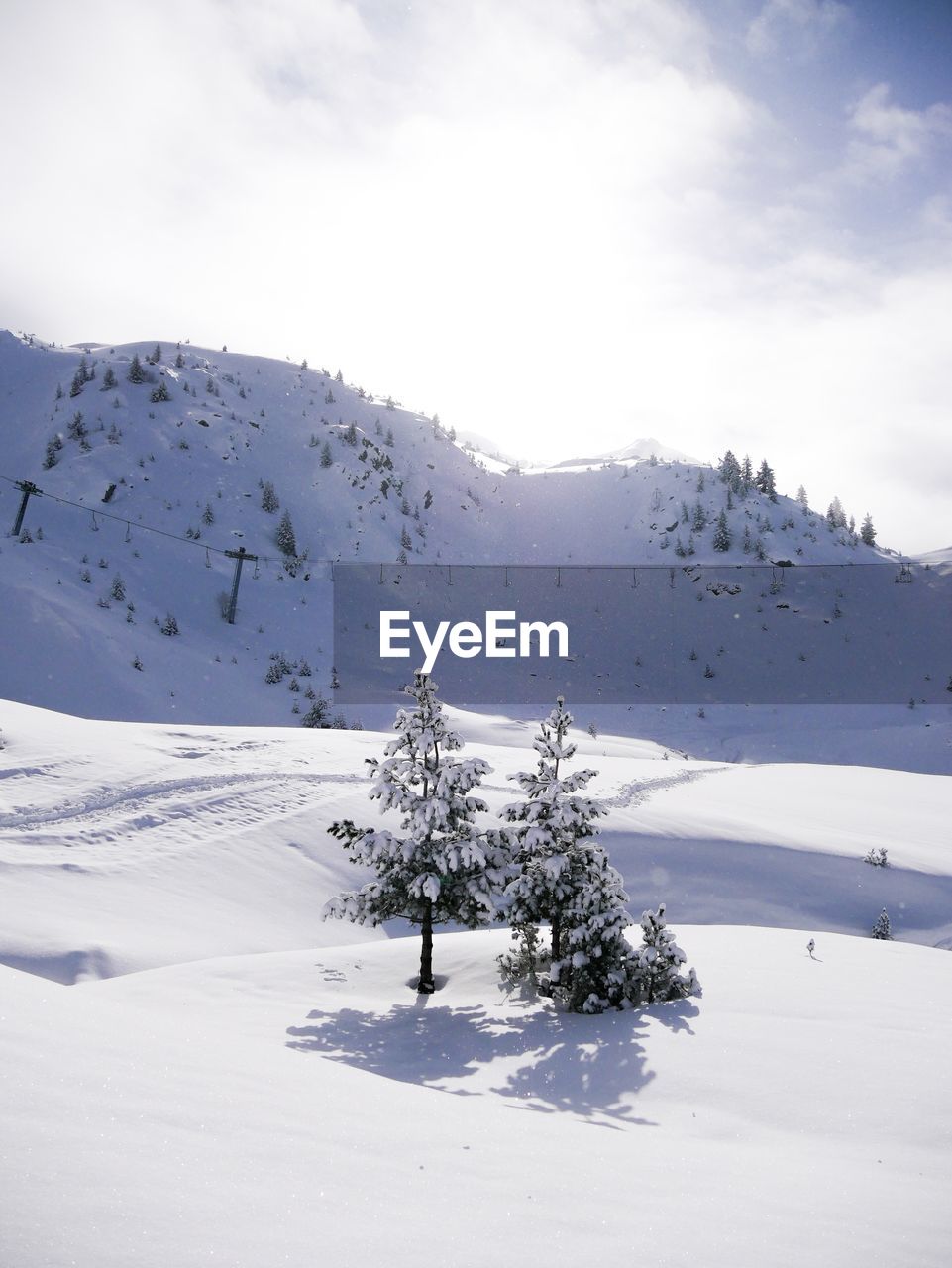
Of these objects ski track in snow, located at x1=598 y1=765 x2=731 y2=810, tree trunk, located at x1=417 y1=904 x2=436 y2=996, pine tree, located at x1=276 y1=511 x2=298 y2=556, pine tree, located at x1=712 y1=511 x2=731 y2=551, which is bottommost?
tree trunk, located at x1=417 y1=904 x2=436 y2=996

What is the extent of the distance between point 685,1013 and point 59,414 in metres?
52.4

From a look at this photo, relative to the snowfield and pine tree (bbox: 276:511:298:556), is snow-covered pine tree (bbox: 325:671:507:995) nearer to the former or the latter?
the snowfield

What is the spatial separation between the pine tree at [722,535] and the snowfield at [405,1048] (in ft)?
113

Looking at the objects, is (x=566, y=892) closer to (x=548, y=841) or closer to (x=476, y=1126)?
(x=548, y=841)

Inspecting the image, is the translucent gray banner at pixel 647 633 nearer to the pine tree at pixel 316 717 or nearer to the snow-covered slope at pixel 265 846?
the pine tree at pixel 316 717

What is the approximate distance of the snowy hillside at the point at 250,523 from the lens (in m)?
29.5

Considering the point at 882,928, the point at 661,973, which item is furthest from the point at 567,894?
the point at 882,928

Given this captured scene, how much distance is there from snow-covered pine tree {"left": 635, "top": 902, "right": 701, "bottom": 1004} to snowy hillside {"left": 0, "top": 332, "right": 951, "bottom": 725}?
21.6 meters

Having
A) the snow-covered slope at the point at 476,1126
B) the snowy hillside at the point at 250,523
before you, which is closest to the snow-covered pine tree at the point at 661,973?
the snow-covered slope at the point at 476,1126

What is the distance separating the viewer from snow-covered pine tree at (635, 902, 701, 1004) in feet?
32.4

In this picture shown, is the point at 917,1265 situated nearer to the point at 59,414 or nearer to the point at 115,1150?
the point at 115,1150

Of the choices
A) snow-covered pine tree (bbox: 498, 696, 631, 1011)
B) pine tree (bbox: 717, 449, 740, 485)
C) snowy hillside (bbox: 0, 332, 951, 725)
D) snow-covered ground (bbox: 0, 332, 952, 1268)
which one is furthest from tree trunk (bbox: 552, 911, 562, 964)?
pine tree (bbox: 717, 449, 740, 485)

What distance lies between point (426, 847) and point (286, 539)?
35375mm

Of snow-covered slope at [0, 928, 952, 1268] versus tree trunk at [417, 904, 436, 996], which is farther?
tree trunk at [417, 904, 436, 996]
